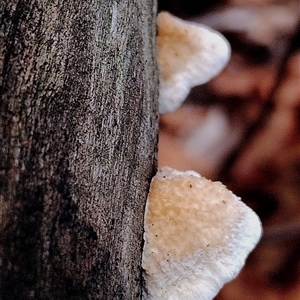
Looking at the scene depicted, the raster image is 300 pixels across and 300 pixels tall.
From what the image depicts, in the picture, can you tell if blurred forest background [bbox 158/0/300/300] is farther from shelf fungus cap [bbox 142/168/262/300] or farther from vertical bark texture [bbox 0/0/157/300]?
vertical bark texture [bbox 0/0/157/300]

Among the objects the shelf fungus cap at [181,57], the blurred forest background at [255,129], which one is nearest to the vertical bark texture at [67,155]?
the shelf fungus cap at [181,57]

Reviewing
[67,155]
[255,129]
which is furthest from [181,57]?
[67,155]

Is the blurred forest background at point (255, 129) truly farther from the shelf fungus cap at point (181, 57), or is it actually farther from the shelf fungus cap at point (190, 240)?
the shelf fungus cap at point (190, 240)

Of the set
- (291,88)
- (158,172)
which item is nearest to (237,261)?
(158,172)

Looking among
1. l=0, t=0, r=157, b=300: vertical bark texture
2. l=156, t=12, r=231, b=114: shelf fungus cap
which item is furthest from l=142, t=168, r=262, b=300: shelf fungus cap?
l=156, t=12, r=231, b=114: shelf fungus cap

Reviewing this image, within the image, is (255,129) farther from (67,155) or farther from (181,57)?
(67,155)

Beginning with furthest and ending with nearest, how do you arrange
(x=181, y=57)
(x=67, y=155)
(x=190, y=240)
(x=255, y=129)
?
(x=255, y=129) < (x=181, y=57) < (x=190, y=240) < (x=67, y=155)

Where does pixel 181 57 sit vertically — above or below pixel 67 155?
above
